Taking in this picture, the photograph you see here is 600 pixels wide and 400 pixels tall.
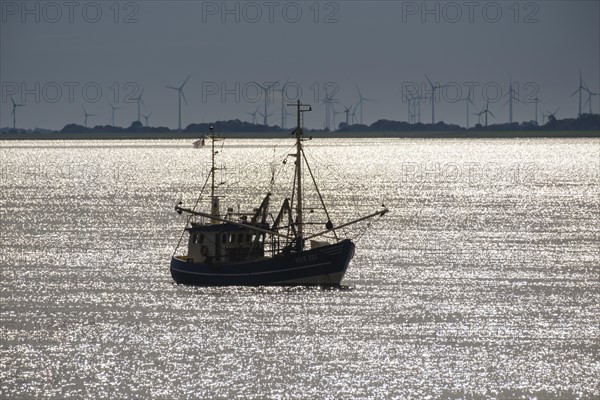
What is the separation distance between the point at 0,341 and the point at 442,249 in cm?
5672

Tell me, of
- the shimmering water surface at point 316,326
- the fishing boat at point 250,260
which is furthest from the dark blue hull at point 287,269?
the shimmering water surface at point 316,326

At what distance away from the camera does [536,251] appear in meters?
122

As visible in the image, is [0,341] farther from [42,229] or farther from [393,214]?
[393,214]

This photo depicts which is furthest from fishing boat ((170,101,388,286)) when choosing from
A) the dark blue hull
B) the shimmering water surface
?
the shimmering water surface

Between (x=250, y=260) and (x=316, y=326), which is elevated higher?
(x=250, y=260)

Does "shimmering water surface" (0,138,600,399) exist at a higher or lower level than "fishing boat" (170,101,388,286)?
lower

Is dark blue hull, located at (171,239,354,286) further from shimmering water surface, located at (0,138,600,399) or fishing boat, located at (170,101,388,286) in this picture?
shimmering water surface, located at (0,138,600,399)

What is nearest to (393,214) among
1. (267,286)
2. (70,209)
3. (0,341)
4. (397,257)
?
(70,209)

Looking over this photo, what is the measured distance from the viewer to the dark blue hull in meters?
94.4

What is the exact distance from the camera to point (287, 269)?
310ft

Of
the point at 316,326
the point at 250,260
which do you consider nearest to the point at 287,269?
the point at 250,260

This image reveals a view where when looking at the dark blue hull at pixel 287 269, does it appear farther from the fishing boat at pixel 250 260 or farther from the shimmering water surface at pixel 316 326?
the shimmering water surface at pixel 316 326

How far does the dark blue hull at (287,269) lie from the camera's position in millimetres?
94438

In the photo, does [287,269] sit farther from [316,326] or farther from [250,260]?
[316,326]
